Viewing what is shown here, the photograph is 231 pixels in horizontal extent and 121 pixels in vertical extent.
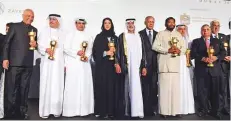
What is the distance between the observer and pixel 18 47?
137 inches

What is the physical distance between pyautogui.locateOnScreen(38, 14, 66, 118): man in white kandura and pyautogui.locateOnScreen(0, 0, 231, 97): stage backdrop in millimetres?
484

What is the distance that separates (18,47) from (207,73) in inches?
102

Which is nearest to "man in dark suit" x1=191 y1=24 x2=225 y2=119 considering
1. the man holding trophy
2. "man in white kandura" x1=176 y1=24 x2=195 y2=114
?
"man in white kandura" x1=176 y1=24 x2=195 y2=114

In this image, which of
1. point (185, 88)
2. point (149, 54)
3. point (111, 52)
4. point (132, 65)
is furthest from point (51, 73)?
point (185, 88)

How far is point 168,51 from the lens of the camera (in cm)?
367

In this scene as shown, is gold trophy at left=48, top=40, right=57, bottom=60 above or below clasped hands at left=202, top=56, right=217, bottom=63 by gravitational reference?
above

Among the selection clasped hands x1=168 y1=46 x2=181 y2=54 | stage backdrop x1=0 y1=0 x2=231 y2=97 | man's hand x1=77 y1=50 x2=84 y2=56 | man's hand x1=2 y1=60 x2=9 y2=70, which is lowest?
man's hand x1=2 y1=60 x2=9 y2=70

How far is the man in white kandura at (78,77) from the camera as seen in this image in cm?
368

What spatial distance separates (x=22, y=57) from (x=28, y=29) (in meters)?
0.38

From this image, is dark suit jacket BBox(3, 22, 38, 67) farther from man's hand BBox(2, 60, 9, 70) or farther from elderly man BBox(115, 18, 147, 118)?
elderly man BBox(115, 18, 147, 118)

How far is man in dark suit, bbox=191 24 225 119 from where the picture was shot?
12.5 ft

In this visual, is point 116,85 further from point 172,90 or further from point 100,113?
point 172,90

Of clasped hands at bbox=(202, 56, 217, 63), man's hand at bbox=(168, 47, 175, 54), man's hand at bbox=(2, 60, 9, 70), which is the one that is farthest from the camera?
clasped hands at bbox=(202, 56, 217, 63)

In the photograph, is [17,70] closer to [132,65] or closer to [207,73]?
[132,65]
